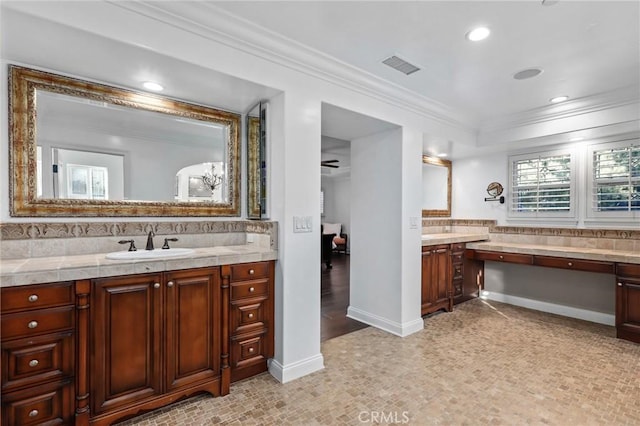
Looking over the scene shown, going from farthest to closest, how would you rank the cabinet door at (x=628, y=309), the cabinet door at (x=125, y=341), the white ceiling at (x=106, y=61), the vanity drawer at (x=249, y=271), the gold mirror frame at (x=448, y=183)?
the gold mirror frame at (x=448, y=183)
the cabinet door at (x=628, y=309)
the vanity drawer at (x=249, y=271)
the cabinet door at (x=125, y=341)
the white ceiling at (x=106, y=61)

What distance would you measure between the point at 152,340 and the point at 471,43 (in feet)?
9.83

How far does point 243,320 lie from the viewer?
2314mm

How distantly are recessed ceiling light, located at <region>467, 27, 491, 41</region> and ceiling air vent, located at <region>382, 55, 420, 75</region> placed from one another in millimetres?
502

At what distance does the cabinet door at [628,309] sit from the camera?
305 cm

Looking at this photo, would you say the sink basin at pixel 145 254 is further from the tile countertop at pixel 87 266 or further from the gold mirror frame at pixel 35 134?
the gold mirror frame at pixel 35 134

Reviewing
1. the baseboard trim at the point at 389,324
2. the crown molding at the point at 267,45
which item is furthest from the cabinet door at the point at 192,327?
the baseboard trim at the point at 389,324

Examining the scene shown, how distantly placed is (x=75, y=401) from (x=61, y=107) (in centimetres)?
187

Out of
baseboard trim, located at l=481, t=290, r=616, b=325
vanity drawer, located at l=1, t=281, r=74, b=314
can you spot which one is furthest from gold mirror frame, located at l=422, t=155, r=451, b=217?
vanity drawer, located at l=1, t=281, r=74, b=314

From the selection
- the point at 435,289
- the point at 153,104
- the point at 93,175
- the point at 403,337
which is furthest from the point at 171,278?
the point at 435,289

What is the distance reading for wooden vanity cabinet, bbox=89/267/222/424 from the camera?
70.2 inches

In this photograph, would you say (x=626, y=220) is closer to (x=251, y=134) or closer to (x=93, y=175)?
(x=251, y=134)

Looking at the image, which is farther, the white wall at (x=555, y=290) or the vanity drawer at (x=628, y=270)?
the white wall at (x=555, y=290)

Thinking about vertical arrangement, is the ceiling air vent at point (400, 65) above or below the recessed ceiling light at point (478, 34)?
below

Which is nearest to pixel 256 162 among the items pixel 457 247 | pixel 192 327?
pixel 192 327
